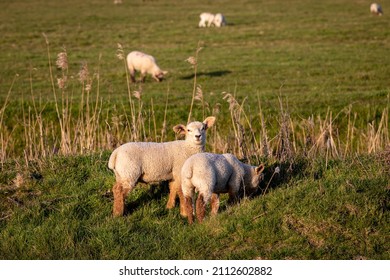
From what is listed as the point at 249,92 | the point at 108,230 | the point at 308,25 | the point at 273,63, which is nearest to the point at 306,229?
the point at 108,230

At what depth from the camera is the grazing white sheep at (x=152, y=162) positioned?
7055 mm

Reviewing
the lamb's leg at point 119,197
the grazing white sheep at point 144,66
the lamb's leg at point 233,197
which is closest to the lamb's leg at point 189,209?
the lamb's leg at point 233,197

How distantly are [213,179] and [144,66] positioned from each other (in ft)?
54.8

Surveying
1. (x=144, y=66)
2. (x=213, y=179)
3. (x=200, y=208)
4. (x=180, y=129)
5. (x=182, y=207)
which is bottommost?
(x=144, y=66)

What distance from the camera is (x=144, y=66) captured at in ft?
75.4

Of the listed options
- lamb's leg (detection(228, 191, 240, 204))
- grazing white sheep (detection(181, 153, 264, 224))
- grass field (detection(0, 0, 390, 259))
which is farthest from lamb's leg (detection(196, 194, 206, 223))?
lamb's leg (detection(228, 191, 240, 204))

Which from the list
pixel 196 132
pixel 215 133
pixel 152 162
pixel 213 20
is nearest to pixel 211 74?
pixel 215 133

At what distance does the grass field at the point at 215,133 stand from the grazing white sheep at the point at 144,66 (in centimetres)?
43

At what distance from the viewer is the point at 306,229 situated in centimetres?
645

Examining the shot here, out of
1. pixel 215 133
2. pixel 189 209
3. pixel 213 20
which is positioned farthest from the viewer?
pixel 213 20

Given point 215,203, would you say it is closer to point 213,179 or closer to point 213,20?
point 213,179

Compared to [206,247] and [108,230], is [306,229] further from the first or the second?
[108,230]

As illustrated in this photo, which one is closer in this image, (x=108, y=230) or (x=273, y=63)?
(x=108, y=230)
